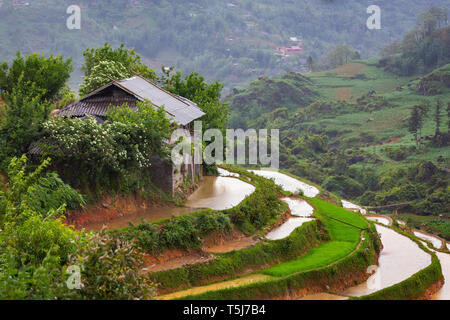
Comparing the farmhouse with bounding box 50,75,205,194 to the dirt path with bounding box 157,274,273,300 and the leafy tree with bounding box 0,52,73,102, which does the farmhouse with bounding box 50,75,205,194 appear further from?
the dirt path with bounding box 157,274,273,300

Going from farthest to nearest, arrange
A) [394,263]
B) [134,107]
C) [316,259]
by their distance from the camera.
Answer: [394,263]
[134,107]
[316,259]

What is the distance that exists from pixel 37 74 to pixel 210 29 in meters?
116

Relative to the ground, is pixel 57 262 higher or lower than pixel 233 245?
higher

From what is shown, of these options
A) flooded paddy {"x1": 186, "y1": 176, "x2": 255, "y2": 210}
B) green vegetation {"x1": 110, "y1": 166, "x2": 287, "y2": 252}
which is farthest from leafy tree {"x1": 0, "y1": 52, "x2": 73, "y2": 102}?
green vegetation {"x1": 110, "y1": 166, "x2": 287, "y2": 252}

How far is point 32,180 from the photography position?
1611 centimetres

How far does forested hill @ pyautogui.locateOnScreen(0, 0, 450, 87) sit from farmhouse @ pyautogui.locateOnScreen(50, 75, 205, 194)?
80425 millimetres

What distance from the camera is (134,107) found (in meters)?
22.0

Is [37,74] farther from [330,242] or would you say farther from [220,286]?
[330,242]

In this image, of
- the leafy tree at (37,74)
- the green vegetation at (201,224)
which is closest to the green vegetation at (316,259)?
the green vegetation at (201,224)

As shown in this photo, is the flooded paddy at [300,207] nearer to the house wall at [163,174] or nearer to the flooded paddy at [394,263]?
the flooded paddy at [394,263]

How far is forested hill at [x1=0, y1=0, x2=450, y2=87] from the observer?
106938mm

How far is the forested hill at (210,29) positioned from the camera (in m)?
107

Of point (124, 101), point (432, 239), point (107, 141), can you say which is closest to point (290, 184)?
point (432, 239)

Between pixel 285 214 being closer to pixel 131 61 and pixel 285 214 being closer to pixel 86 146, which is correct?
pixel 86 146
